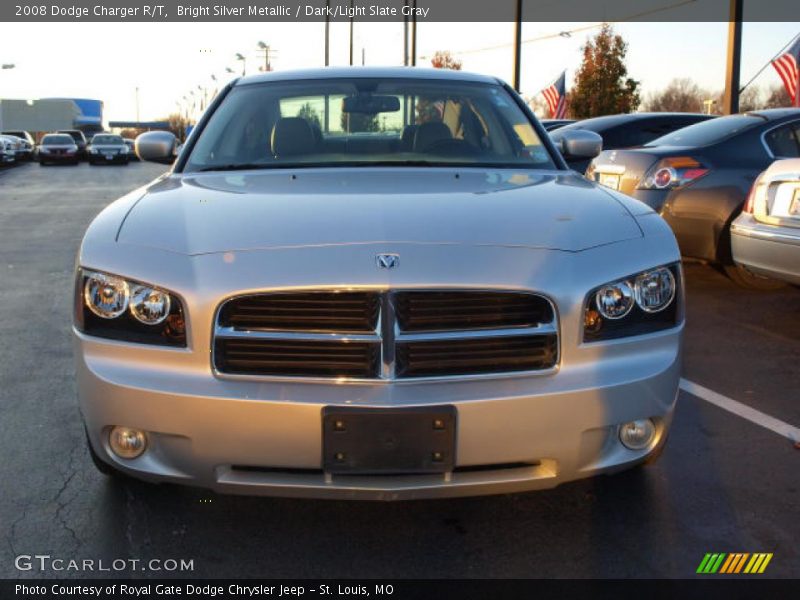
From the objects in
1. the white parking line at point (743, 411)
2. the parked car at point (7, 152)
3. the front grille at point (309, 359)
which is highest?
the front grille at point (309, 359)

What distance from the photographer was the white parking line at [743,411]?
415 centimetres

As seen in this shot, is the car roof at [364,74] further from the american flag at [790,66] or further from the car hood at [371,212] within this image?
the american flag at [790,66]

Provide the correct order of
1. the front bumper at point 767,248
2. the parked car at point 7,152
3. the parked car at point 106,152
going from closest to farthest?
the front bumper at point 767,248
the parked car at point 7,152
the parked car at point 106,152

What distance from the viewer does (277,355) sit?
2682 millimetres

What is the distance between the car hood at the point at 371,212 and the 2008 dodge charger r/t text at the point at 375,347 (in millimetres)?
13

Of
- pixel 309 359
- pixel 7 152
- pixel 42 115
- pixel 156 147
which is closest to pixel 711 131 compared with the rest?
pixel 156 147

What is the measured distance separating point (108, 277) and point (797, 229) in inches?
171

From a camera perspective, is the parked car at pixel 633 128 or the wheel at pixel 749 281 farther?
the parked car at pixel 633 128

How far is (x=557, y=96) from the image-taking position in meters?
→ 26.9

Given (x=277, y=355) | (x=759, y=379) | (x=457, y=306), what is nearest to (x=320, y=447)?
(x=277, y=355)

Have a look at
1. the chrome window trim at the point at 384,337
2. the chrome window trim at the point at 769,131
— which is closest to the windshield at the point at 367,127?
the chrome window trim at the point at 384,337

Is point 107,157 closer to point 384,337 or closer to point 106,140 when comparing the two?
point 106,140

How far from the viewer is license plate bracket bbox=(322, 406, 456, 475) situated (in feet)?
8.43

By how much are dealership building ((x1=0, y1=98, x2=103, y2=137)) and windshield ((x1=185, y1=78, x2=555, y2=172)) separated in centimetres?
8720
